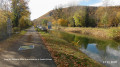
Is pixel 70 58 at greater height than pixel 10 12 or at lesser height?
lesser

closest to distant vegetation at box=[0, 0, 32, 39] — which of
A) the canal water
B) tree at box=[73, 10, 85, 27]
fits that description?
the canal water

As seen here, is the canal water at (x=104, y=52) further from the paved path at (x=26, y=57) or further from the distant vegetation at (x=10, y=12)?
the distant vegetation at (x=10, y=12)

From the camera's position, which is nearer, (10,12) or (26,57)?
(26,57)

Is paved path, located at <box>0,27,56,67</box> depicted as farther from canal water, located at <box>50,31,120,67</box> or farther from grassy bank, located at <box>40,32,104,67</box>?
canal water, located at <box>50,31,120,67</box>

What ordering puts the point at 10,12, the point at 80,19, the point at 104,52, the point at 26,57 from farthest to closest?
the point at 80,19, the point at 10,12, the point at 104,52, the point at 26,57

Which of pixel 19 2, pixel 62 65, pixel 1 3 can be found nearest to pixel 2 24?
pixel 1 3

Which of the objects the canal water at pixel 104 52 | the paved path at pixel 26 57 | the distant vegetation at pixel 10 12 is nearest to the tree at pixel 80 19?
the distant vegetation at pixel 10 12

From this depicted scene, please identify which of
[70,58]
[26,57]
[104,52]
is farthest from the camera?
[104,52]

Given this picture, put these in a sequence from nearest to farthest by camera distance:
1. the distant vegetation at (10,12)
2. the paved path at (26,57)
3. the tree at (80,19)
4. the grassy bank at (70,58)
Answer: the paved path at (26,57) → the grassy bank at (70,58) → the distant vegetation at (10,12) → the tree at (80,19)

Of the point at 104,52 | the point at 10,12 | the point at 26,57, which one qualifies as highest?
the point at 10,12

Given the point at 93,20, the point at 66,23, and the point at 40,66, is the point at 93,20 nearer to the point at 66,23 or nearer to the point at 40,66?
the point at 66,23

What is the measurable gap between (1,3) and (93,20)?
44849 millimetres

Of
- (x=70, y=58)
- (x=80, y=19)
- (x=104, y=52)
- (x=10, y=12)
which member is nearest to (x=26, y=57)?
(x=70, y=58)

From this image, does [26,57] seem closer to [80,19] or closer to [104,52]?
[104,52]
